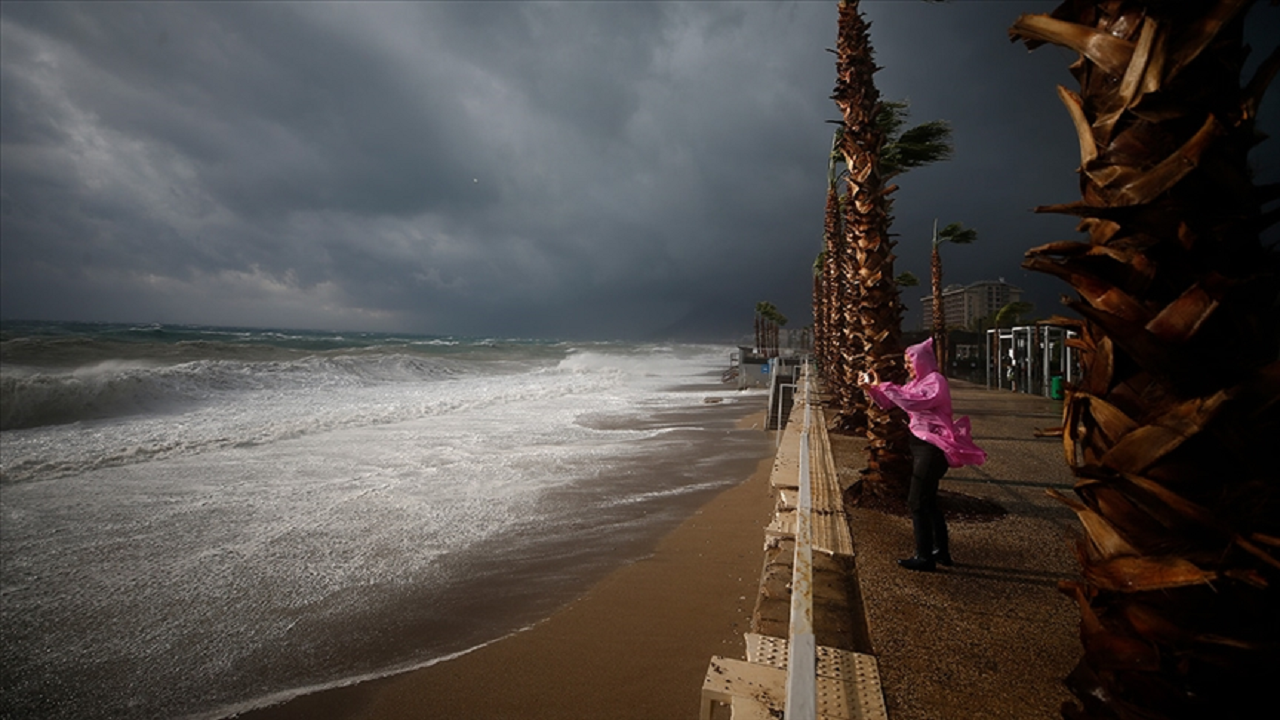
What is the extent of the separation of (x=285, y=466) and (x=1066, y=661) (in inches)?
381

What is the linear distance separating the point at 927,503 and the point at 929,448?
38cm

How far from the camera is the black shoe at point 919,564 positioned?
343cm

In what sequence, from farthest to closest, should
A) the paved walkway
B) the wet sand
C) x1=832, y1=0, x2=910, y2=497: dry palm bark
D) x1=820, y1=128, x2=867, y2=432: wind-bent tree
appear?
x1=820, y1=128, x2=867, y2=432: wind-bent tree, x1=832, y1=0, x2=910, y2=497: dry palm bark, the wet sand, the paved walkway

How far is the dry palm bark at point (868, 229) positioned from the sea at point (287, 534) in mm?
2643

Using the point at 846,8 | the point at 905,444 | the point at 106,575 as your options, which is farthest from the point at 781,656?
the point at 846,8

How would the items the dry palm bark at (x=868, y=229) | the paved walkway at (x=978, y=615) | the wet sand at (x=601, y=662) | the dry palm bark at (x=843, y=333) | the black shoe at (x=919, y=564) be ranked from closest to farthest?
the paved walkway at (x=978, y=615) → the wet sand at (x=601, y=662) → the black shoe at (x=919, y=564) → the dry palm bark at (x=868, y=229) → the dry palm bark at (x=843, y=333)

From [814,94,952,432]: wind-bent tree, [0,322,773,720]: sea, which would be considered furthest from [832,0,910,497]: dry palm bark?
[0,322,773,720]: sea

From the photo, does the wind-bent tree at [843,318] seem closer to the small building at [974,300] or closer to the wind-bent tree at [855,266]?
the wind-bent tree at [855,266]

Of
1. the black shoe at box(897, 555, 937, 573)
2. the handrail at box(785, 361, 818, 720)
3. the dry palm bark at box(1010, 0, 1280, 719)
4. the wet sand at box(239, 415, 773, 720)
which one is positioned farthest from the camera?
the black shoe at box(897, 555, 937, 573)

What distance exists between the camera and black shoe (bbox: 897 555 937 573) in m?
3.43

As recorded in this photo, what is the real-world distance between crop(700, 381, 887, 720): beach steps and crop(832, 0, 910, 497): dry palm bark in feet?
2.79

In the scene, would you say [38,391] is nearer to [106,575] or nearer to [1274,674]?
[106,575]

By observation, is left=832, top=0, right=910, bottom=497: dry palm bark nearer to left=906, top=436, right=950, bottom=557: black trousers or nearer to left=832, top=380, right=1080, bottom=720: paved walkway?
left=832, top=380, right=1080, bottom=720: paved walkway

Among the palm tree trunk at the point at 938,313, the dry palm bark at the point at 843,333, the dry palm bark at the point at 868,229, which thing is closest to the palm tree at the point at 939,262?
the palm tree trunk at the point at 938,313
